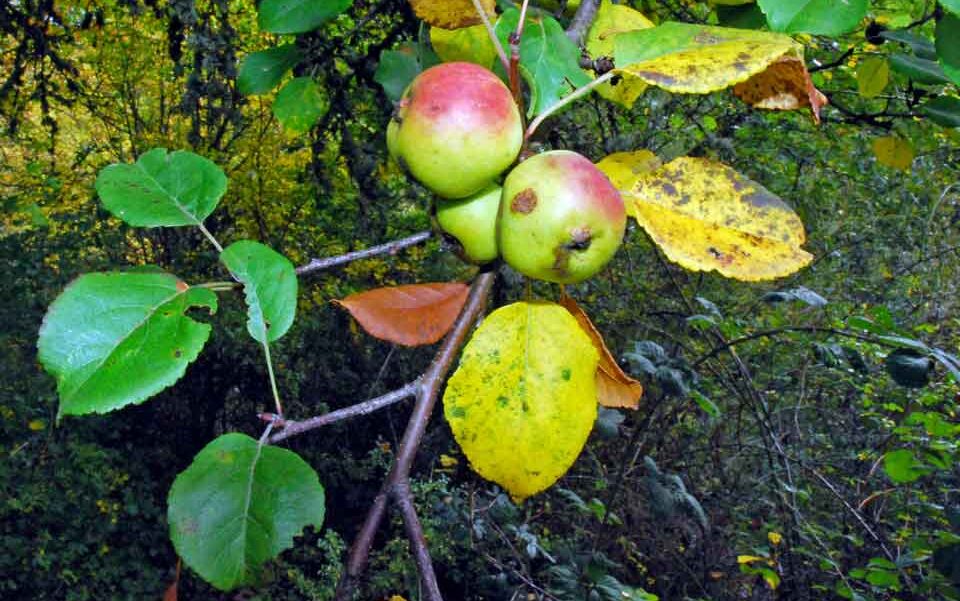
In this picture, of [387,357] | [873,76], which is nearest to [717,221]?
[873,76]

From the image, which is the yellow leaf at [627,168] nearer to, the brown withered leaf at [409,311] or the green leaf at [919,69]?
the brown withered leaf at [409,311]

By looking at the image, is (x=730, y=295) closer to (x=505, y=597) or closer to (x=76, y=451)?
(x=505, y=597)

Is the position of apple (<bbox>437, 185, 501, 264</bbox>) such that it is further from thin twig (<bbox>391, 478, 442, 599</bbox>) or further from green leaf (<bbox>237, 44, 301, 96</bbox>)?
green leaf (<bbox>237, 44, 301, 96</bbox>)

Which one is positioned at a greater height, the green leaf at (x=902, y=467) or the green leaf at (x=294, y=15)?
the green leaf at (x=294, y=15)

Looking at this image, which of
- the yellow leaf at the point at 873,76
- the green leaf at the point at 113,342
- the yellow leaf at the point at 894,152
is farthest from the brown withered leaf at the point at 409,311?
the yellow leaf at the point at 894,152

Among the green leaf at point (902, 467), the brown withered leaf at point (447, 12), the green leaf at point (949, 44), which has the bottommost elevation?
the green leaf at point (902, 467)

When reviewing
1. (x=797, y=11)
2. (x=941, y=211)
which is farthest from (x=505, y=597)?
(x=941, y=211)

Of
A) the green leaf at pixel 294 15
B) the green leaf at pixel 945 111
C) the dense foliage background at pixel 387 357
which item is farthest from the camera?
the dense foliage background at pixel 387 357
